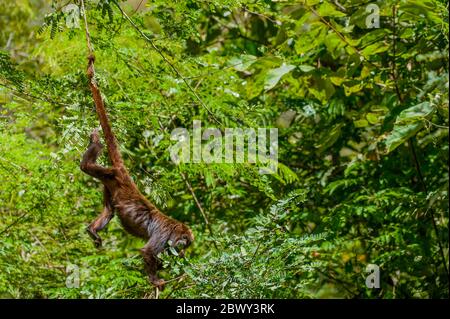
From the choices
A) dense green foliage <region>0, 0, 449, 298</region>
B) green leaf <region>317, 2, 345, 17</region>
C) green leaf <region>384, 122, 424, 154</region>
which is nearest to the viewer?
green leaf <region>384, 122, 424, 154</region>

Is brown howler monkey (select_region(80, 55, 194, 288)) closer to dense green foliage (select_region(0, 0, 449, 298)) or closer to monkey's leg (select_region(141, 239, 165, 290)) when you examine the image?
monkey's leg (select_region(141, 239, 165, 290))

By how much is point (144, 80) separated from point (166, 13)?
75 centimetres

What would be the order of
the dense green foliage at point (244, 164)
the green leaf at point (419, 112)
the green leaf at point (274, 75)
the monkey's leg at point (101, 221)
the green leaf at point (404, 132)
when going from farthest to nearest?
the green leaf at point (274, 75) < the dense green foliage at point (244, 164) < the monkey's leg at point (101, 221) < the green leaf at point (404, 132) < the green leaf at point (419, 112)

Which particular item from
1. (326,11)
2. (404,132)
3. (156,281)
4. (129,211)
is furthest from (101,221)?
(326,11)

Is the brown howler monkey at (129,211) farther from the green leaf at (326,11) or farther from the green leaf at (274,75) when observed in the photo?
the green leaf at (326,11)

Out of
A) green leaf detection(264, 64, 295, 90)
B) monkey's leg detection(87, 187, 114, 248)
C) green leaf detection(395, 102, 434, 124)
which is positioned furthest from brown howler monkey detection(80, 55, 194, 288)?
green leaf detection(395, 102, 434, 124)

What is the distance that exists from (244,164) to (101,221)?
1083mm

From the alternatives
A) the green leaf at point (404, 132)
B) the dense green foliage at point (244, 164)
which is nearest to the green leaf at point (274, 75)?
the dense green foliage at point (244, 164)

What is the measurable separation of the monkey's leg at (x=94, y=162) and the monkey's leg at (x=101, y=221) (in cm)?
20

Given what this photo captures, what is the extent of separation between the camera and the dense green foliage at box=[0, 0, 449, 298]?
→ 14.3 feet

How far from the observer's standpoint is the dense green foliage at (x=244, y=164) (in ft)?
14.3
